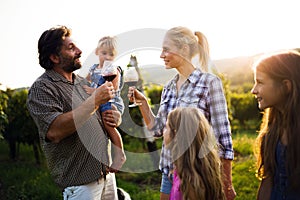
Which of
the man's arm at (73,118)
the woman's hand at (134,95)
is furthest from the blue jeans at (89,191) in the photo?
the woman's hand at (134,95)

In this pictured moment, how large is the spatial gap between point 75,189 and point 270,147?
1.28 m

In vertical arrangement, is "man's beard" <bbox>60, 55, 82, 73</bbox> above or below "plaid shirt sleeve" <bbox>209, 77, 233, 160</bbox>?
above

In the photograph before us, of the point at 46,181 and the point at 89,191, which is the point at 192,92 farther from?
the point at 46,181

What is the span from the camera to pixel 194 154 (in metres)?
2.37

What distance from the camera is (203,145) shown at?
2.41 meters

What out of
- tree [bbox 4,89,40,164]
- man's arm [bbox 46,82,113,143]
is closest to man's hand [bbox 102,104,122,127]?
man's arm [bbox 46,82,113,143]

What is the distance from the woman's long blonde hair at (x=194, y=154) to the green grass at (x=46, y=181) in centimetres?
306

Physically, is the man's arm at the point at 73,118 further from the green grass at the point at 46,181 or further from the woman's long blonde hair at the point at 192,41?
the green grass at the point at 46,181

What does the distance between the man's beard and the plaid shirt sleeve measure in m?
0.94

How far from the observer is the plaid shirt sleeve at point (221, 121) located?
2.63 m

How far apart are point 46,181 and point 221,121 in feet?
13.0

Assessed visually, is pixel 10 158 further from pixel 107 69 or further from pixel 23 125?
pixel 107 69

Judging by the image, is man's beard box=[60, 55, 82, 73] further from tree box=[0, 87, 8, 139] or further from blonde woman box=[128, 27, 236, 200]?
tree box=[0, 87, 8, 139]

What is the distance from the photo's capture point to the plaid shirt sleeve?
8.64 feet
